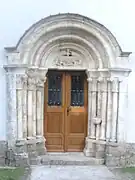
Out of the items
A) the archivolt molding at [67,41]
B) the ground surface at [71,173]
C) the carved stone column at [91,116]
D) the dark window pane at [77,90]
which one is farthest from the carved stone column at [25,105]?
the carved stone column at [91,116]

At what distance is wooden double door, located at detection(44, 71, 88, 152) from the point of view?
6.79 metres

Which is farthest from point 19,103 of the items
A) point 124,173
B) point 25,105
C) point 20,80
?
point 124,173

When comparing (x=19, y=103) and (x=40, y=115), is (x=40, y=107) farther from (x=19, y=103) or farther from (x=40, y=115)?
(x=19, y=103)

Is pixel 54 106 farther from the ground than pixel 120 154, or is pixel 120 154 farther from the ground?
pixel 54 106

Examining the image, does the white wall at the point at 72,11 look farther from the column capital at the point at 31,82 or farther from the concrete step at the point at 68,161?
the concrete step at the point at 68,161

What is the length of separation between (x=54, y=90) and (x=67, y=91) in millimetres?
298

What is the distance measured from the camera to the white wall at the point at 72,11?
6121 millimetres

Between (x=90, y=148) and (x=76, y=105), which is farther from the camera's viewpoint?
(x=76, y=105)

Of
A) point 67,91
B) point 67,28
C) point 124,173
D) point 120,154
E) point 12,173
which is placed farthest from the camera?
point 67,91

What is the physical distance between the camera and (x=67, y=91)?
6785 mm

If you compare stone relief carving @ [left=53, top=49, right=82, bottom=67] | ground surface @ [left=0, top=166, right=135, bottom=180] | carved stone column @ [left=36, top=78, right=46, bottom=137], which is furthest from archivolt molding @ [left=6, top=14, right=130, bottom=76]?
ground surface @ [left=0, top=166, right=135, bottom=180]

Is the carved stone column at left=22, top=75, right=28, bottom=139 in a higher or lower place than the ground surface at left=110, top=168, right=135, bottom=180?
higher

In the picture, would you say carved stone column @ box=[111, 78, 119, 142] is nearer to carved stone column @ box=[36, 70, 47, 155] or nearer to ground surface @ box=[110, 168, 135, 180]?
ground surface @ box=[110, 168, 135, 180]

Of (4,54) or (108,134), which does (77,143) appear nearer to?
(108,134)
